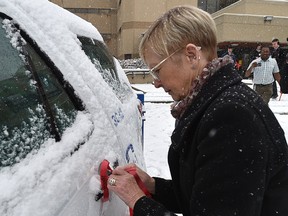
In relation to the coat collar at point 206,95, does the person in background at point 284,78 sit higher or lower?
lower

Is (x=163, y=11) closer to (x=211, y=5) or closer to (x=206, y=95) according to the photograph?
(x=211, y=5)

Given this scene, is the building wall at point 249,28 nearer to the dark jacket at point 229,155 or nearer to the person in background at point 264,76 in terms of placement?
the person in background at point 264,76

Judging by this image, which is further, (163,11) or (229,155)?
(163,11)

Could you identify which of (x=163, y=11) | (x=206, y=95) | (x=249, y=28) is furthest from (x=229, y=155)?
(x=163, y=11)

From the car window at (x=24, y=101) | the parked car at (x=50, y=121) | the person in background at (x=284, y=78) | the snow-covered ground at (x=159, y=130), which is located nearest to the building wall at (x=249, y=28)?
the snow-covered ground at (x=159, y=130)

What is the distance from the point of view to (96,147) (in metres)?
1.59

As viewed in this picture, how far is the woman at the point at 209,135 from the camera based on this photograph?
1155mm

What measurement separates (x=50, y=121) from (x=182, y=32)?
0.61 metres

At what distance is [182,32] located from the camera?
1.37 metres

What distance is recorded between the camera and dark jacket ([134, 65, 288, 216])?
1.15 m

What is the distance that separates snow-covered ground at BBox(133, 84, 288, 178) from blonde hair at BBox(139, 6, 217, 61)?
3219 mm

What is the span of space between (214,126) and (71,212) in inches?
21.5

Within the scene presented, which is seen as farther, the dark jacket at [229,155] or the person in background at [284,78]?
the person in background at [284,78]

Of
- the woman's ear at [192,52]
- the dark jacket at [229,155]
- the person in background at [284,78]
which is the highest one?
the woman's ear at [192,52]
